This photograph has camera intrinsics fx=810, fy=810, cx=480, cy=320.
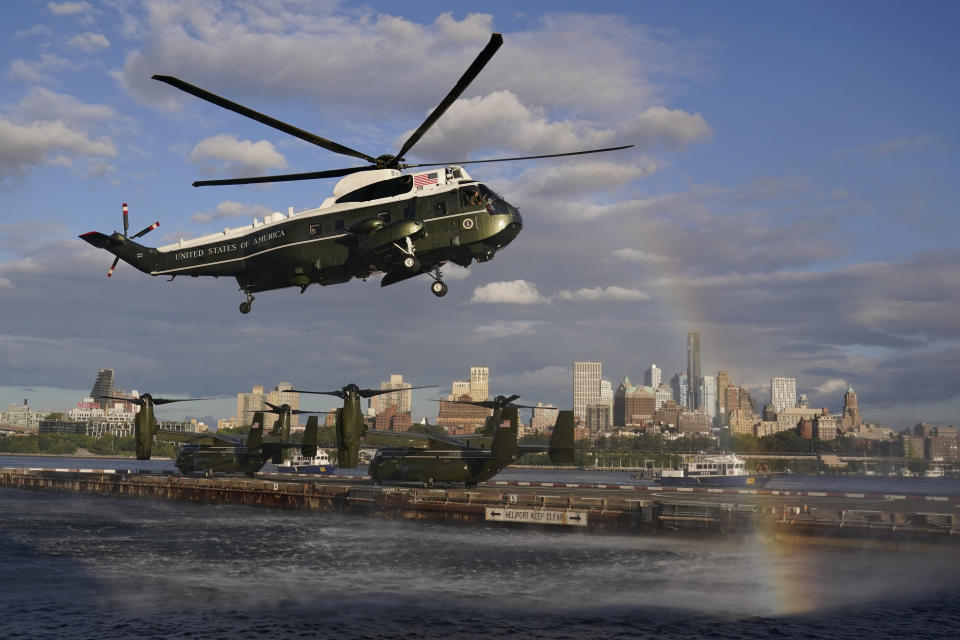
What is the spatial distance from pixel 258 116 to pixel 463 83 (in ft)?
27.8

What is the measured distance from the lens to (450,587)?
44812mm

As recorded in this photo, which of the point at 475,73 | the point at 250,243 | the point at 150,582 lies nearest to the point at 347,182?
the point at 250,243

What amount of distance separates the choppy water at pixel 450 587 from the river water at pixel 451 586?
14 centimetres

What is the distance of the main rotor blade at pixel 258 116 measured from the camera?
2870 cm

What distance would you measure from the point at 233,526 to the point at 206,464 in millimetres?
31298

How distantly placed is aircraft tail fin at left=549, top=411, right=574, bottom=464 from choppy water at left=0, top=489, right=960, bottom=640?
10.2m

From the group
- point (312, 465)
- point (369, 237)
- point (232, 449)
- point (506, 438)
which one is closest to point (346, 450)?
point (506, 438)

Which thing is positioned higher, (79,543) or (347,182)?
(347,182)

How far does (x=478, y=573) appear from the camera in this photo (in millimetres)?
48781

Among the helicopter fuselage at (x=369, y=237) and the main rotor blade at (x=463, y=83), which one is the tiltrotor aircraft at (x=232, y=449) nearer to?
the helicopter fuselage at (x=369, y=237)

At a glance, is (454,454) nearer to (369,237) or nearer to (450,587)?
(450,587)

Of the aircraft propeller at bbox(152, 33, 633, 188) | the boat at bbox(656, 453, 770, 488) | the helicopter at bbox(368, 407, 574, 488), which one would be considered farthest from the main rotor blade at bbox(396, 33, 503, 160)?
the boat at bbox(656, 453, 770, 488)

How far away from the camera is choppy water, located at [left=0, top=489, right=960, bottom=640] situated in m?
37.0

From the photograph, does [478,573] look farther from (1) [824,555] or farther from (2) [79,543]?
(2) [79,543]
